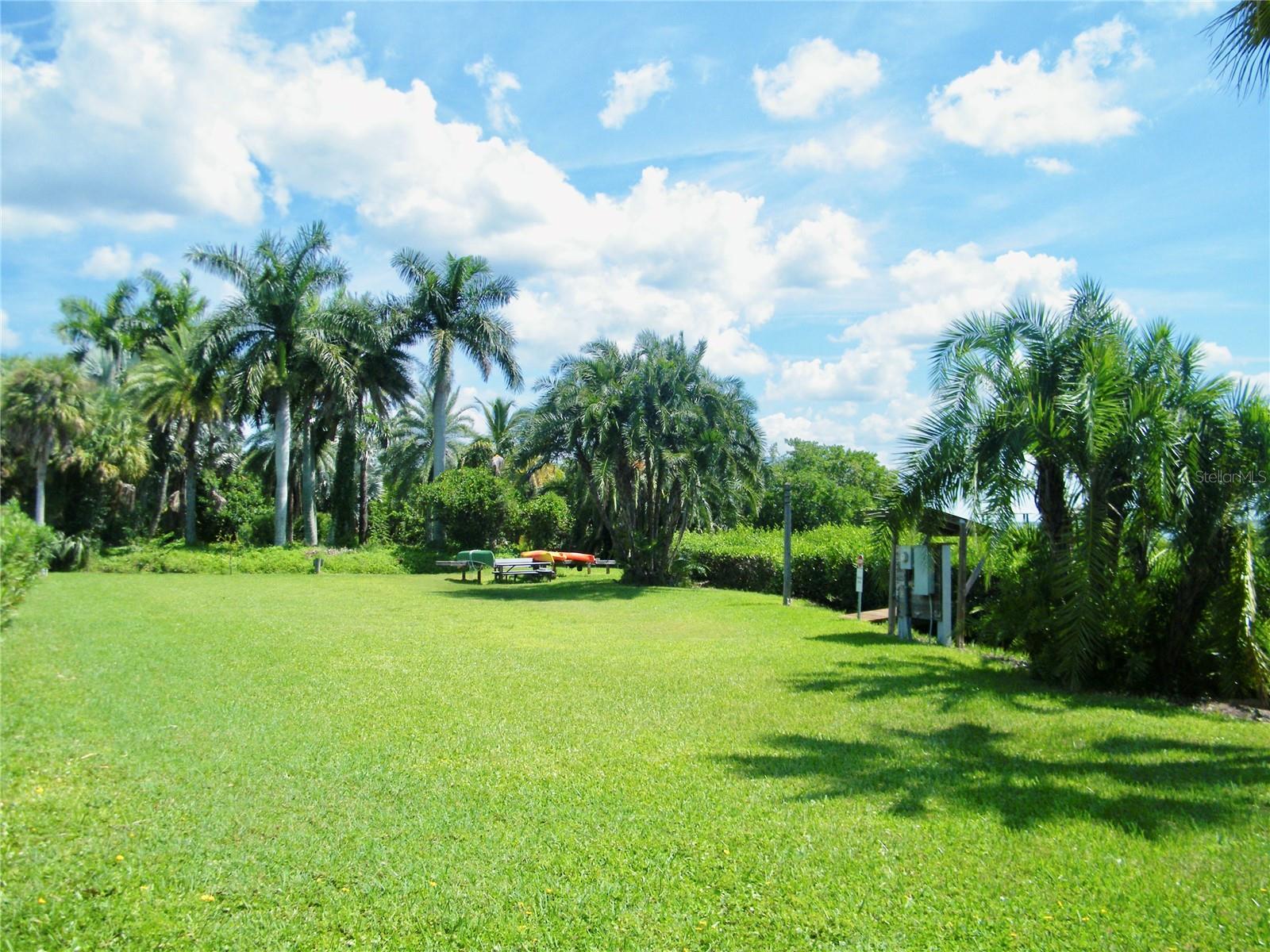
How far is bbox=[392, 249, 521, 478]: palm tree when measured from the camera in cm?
3381

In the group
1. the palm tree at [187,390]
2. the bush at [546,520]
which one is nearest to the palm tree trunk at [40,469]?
the palm tree at [187,390]

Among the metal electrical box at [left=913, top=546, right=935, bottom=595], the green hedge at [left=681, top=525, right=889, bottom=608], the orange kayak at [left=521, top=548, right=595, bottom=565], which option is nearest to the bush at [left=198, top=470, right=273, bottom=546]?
the orange kayak at [left=521, top=548, right=595, bottom=565]

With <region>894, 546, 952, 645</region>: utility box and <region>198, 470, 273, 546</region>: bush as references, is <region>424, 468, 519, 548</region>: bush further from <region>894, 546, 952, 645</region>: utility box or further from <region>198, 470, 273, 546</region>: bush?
<region>894, 546, 952, 645</region>: utility box

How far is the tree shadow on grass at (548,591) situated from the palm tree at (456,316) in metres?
11.3

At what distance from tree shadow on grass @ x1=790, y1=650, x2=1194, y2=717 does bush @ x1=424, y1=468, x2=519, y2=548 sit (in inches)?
951

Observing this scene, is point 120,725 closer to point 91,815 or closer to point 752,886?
point 91,815

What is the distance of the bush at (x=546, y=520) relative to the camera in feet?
114

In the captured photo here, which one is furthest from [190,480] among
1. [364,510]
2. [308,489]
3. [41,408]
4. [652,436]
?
[652,436]

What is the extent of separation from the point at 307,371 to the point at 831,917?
32839mm

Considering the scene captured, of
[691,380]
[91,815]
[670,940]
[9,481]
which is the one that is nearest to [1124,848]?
[670,940]

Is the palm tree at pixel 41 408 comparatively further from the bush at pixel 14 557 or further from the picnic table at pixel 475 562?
the picnic table at pixel 475 562

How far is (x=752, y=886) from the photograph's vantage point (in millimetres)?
4203

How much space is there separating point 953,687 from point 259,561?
83.7 ft

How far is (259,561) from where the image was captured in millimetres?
29000
